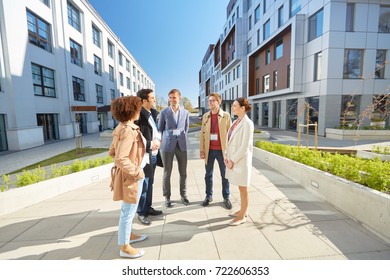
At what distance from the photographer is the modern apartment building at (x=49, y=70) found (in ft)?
38.6

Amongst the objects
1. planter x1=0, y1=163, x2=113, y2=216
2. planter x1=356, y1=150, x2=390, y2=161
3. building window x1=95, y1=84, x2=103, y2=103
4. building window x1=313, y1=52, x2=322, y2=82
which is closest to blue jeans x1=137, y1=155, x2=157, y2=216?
planter x1=0, y1=163, x2=113, y2=216

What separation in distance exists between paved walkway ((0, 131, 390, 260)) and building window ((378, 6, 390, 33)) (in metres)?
18.2

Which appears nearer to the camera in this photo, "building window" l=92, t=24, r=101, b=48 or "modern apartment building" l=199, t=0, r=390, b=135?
"modern apartment building" l=199, t=0, r=390, b=135

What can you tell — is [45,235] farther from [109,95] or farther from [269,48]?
[109,95]

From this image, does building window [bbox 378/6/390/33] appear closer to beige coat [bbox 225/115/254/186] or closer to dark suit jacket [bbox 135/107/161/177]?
beige coat [bbox 225/115/254/186]

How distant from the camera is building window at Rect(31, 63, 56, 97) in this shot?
14323 mm

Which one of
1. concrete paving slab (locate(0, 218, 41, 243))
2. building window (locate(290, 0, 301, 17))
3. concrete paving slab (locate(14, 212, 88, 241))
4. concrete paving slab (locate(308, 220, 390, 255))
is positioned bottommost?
concrete paving slab (locate(0, 218, 41, 243))

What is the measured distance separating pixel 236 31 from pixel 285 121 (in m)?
16.7

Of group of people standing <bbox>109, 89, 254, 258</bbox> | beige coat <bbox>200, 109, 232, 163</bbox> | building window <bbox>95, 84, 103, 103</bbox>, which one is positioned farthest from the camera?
building window <bbox>95, 84, 103, 103</bbox>

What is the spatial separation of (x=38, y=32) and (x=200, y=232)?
Answer: 18.9 m

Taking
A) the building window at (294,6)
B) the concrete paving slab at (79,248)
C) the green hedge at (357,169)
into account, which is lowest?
the concrete paving slab at (79,248)

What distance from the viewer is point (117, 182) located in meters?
2.43

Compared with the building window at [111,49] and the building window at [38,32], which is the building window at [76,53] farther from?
the building window at [111,49]

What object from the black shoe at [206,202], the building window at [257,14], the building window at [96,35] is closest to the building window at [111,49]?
the building window at [96,35]
